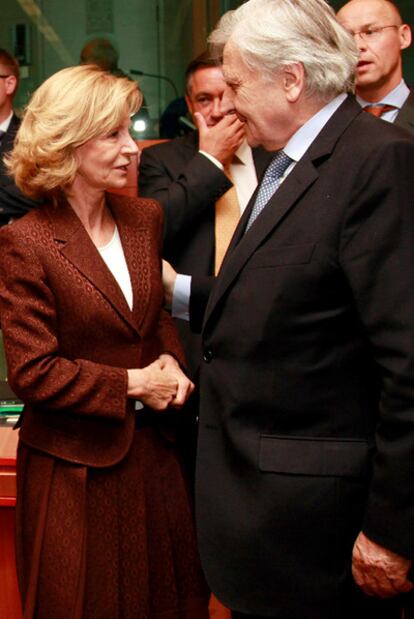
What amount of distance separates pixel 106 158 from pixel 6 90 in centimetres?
171

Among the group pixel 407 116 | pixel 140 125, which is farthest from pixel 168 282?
pixel 140 125

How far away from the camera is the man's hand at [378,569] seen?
142 cm

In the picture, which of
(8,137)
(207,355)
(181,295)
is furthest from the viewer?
(8,137)

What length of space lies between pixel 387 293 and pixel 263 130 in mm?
431

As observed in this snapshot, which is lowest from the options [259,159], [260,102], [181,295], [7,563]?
[7,563]

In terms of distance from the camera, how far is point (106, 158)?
6.51 feet

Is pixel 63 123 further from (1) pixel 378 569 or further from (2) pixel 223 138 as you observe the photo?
(1) pixel 378 569

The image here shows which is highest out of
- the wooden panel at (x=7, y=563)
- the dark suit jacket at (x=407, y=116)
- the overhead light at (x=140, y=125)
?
the dark suit jacket at (x=407, y=116)

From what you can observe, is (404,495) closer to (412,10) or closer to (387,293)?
(387,293)

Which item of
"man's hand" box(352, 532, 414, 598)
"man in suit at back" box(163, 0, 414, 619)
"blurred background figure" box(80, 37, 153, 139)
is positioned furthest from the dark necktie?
"blurred background figure" box(80, 37, 153, 139)

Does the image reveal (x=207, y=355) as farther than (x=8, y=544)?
No

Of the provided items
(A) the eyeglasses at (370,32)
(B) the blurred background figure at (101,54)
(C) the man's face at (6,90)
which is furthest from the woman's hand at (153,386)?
(B) the blurred background figure at (101,54)

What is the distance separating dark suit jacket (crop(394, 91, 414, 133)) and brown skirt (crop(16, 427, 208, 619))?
3.97 ft

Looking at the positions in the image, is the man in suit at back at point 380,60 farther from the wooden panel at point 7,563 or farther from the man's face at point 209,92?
the wooden panel at point 7,563
